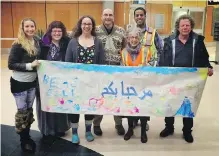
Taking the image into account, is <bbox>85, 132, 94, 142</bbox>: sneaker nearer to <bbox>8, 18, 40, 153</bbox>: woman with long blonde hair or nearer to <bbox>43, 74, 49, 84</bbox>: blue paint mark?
<bbox>8, 18, 40, 153</bbox>: woman with long blonde hair

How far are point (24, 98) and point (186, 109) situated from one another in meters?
1.62

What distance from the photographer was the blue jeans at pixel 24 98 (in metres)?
2.56

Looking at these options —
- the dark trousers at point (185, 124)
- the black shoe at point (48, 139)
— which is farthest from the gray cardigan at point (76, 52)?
the dark trousers at point (185, 124)

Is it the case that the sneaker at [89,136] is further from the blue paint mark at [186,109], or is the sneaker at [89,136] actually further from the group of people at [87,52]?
the blue paint mark at [186,109]

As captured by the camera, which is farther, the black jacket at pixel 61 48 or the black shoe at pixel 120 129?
the black shoe at pixel 120 129

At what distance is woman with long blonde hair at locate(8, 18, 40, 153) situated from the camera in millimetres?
2469

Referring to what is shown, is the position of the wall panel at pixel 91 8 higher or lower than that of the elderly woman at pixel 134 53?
higher

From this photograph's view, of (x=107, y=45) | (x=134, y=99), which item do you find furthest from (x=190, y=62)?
(x=107, y=45)

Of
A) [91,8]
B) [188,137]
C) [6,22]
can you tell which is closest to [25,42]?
[188,137]

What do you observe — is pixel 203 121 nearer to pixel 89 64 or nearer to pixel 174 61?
pixel 174 61

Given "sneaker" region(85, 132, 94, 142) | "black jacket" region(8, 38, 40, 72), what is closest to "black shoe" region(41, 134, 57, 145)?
"sneaker" region(85, 132, 94, 142)

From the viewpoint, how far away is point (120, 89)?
2.72 m

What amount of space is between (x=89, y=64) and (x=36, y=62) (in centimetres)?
51

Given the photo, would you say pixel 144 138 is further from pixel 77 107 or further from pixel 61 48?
pixel 61 48
